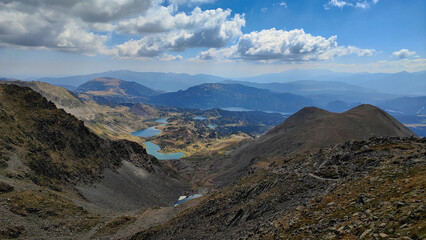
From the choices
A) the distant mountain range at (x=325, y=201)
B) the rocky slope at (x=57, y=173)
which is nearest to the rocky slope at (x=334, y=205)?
the distant mountain range at (x=325, y=201)

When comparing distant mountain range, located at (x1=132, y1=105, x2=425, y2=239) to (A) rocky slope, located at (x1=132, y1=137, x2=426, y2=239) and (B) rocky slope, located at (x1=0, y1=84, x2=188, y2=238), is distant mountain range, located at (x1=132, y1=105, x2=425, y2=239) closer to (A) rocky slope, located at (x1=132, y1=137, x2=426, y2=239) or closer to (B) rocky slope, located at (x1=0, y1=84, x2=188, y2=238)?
(A) rocky slope, located at (x1=132, y1=137, x2=426, y2=239)

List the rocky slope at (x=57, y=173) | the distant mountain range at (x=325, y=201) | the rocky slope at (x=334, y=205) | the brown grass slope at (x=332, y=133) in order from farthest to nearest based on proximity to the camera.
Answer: the brown grass slope at (x=332, y=133)
the rocky slope at (x=57, y=173)
the distant mountain range at (x=325, y=201)
the rocky slope at (x=334, y=205)

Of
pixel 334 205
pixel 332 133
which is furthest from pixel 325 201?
pixel 332 133

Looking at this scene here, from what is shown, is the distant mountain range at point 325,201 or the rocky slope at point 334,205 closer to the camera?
the rocky slope at point 334,205

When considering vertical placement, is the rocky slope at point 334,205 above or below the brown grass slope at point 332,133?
above

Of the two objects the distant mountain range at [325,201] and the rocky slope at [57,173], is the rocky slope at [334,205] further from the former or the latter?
the rocky slope at [57,173]

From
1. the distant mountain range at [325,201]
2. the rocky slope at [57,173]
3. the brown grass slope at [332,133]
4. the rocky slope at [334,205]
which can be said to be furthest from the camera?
the brown grass slope at [332,133]

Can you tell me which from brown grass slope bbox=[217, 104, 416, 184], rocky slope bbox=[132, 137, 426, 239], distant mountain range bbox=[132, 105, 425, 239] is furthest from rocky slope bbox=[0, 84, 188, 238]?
brown grass slope bbox=[217, 104, 416, 184]

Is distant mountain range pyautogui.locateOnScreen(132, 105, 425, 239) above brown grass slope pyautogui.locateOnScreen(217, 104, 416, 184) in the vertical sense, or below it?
above
